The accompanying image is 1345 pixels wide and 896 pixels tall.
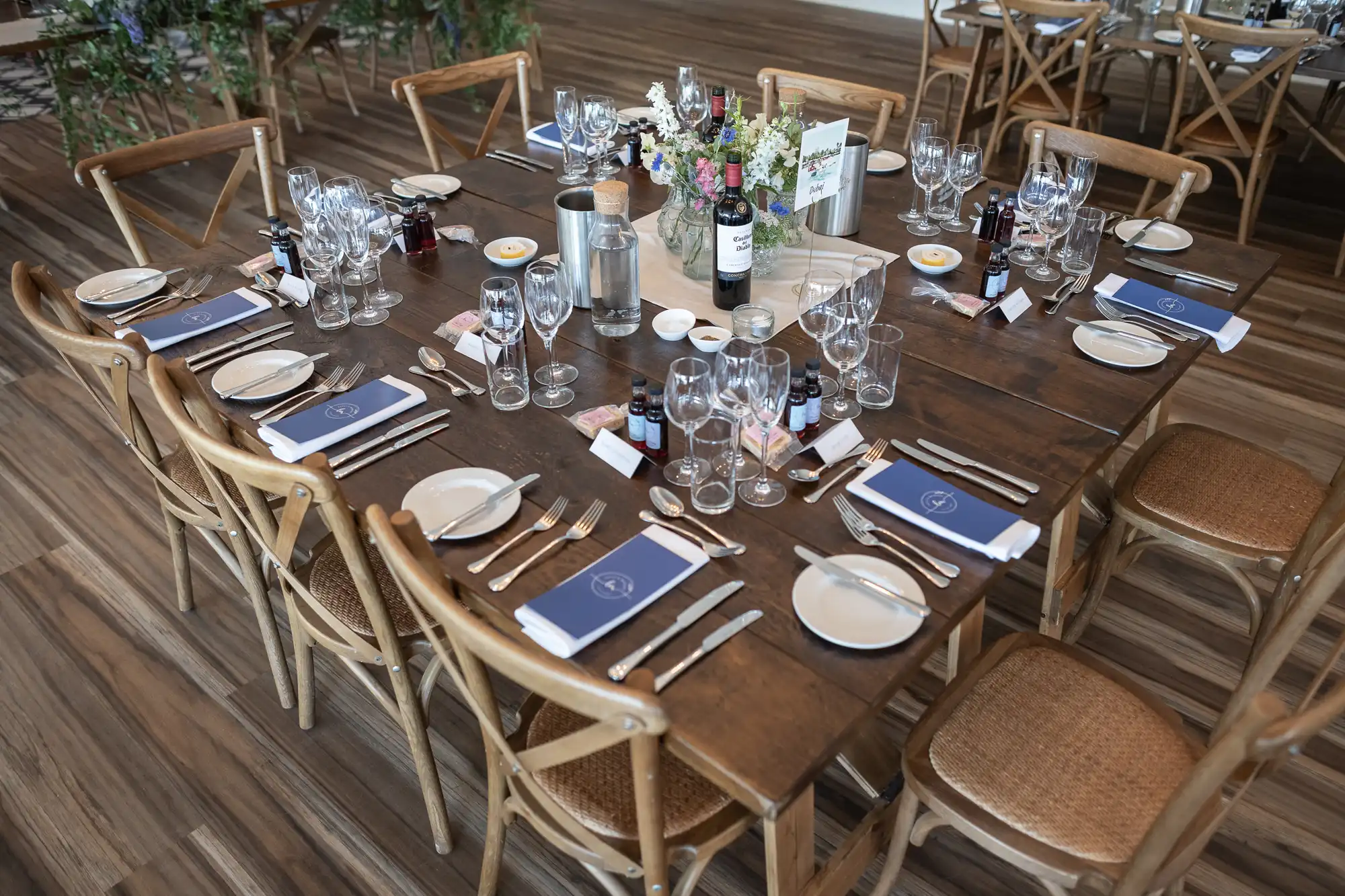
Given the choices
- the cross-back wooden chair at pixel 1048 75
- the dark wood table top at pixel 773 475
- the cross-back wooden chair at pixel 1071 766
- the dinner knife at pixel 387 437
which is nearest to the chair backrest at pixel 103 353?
the dark wood table top at pixel 773 475

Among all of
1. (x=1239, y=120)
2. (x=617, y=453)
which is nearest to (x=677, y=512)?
(x=617, y=453)

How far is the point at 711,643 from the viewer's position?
3.96 feet

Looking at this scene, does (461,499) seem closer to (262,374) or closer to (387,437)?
(387,437)

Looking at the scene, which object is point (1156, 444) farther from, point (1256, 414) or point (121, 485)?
point (121, 485)

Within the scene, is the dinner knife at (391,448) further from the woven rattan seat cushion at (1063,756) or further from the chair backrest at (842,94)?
the chair backrest at (842,94)

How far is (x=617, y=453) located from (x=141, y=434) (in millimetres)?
1072

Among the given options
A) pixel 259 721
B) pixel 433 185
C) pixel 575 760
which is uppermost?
pixel 433 185

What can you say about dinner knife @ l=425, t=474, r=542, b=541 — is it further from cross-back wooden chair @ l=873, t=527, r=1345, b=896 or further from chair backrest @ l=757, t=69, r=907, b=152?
chair backrest @ l=757, t=69, r=907, b=152

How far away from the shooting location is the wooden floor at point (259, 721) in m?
1.81

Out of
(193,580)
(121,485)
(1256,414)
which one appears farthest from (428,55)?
(1256,414)

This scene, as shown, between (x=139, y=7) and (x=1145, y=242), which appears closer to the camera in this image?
(x=1145, y=242)

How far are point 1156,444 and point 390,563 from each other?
166 centimetres

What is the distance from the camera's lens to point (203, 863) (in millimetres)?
1844

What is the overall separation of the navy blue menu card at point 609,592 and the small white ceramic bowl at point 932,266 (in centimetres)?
102
